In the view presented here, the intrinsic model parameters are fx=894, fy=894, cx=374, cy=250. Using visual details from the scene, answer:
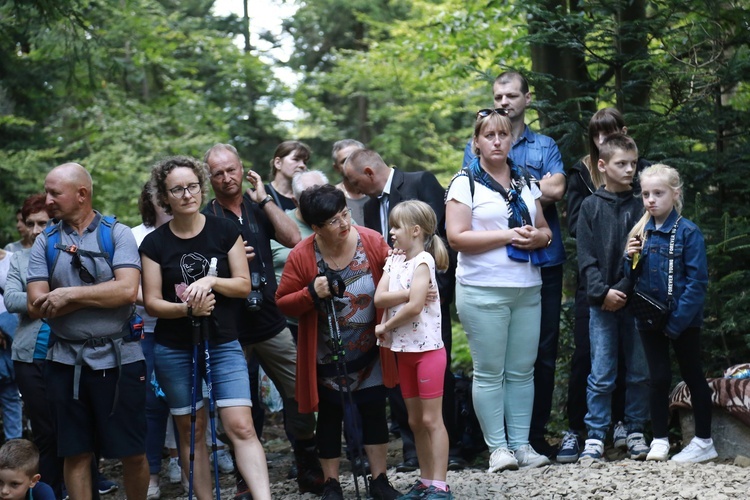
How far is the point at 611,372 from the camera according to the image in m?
6.42

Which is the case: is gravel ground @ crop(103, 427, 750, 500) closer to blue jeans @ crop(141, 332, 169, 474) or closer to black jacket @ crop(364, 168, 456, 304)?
blue jeans @ crop(141, 332, 169, 474)

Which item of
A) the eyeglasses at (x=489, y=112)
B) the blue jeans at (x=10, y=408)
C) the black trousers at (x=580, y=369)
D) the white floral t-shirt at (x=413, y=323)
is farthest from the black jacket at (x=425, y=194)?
the blue jeans at (x=10, y=408)

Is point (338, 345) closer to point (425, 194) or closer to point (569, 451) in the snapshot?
point (425, 194)

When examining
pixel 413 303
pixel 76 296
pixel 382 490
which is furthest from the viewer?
pixel 382 490

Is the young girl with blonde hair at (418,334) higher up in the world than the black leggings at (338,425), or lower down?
higher up

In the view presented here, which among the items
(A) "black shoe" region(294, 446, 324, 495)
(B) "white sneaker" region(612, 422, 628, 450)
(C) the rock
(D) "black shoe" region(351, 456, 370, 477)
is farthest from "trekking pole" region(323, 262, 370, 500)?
(C) the rock

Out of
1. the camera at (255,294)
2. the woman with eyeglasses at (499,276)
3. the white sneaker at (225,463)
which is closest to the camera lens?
the camera at (255,294)

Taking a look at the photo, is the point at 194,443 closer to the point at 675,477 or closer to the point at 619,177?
the point at 675,477

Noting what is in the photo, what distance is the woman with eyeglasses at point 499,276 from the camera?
6203 mm

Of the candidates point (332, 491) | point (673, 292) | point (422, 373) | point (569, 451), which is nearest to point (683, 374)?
point (673, 292)

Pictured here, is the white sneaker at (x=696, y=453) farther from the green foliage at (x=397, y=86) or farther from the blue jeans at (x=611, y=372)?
the green foliage at (x=397, y=86)

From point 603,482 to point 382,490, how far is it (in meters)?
1.41

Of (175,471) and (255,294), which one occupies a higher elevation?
(255,294)

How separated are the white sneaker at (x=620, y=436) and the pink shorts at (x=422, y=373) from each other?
6.36 feet
